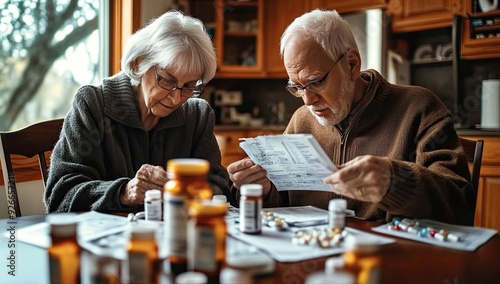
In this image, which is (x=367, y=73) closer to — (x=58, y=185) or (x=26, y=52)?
(x=58, y=185)

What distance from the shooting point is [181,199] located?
733mm

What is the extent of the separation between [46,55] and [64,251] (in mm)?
2319

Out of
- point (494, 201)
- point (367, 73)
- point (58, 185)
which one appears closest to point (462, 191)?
point (367, 73)

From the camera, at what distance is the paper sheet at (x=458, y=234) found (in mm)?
994

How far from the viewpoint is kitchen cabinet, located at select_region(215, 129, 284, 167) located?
11.9 ft

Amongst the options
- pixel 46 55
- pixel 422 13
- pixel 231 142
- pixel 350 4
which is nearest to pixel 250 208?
pixel 46 55

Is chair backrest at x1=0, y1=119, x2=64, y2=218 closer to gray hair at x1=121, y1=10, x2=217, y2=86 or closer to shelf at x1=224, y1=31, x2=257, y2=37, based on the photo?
gray hair at x1=121, y1=10, x2=217, y2=86

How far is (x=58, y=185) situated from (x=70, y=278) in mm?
781

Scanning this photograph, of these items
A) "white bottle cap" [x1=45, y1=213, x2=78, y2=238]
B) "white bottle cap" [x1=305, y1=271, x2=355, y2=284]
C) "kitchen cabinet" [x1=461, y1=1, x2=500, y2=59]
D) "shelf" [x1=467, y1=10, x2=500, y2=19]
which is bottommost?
"white bottle cap" [x1=305, y1=271, x2=355, y2=284]

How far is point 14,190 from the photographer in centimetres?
141

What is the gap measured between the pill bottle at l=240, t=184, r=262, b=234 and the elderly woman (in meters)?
0.45

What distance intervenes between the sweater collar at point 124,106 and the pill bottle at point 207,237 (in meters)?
1.00

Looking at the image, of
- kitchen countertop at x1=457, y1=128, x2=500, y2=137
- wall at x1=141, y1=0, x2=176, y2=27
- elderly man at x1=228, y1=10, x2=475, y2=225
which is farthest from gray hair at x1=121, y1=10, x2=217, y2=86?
kitchen countertop at x1=457, y1=128, x2=500, y2=137

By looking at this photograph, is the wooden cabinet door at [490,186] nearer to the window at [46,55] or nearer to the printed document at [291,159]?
the printed document at [291,159]
